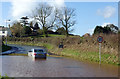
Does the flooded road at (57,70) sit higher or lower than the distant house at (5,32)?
lower

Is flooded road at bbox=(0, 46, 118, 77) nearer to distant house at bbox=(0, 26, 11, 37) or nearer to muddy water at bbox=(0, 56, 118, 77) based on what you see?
muddy water at bbox=(0, 56, 118, 77)

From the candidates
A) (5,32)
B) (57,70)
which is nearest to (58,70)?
(57,70)

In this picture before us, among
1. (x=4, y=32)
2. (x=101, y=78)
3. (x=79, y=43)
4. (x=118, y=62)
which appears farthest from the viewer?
(x=4, y=32)

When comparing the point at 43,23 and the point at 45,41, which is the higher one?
the point at 43,23

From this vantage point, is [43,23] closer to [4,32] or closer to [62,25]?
[62,25]

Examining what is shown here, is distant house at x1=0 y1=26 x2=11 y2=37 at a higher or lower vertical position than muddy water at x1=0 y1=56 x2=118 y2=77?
higher

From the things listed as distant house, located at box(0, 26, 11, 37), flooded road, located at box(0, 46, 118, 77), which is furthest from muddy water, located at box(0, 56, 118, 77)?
distant house, located at box(0, 26, 11, 37)

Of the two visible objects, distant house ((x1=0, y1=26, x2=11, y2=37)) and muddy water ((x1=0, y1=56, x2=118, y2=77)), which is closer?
muddy water ((x1=0, y1=56, x2=118, y2=77))

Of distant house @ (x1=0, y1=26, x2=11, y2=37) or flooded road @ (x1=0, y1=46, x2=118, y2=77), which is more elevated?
distant house @ (x1=0, y1=26, x2=11, y2=37)

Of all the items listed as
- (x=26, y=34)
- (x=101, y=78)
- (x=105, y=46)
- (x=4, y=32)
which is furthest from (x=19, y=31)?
(x=101, y=78)

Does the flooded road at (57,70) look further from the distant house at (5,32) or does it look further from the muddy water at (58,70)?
the distant house at (5,32)

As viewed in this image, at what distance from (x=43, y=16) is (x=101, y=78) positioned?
51209 millimetres

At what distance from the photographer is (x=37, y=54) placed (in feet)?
76.1

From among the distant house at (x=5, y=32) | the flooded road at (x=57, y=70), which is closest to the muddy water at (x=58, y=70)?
the flooded road at (x=57, y=70)
